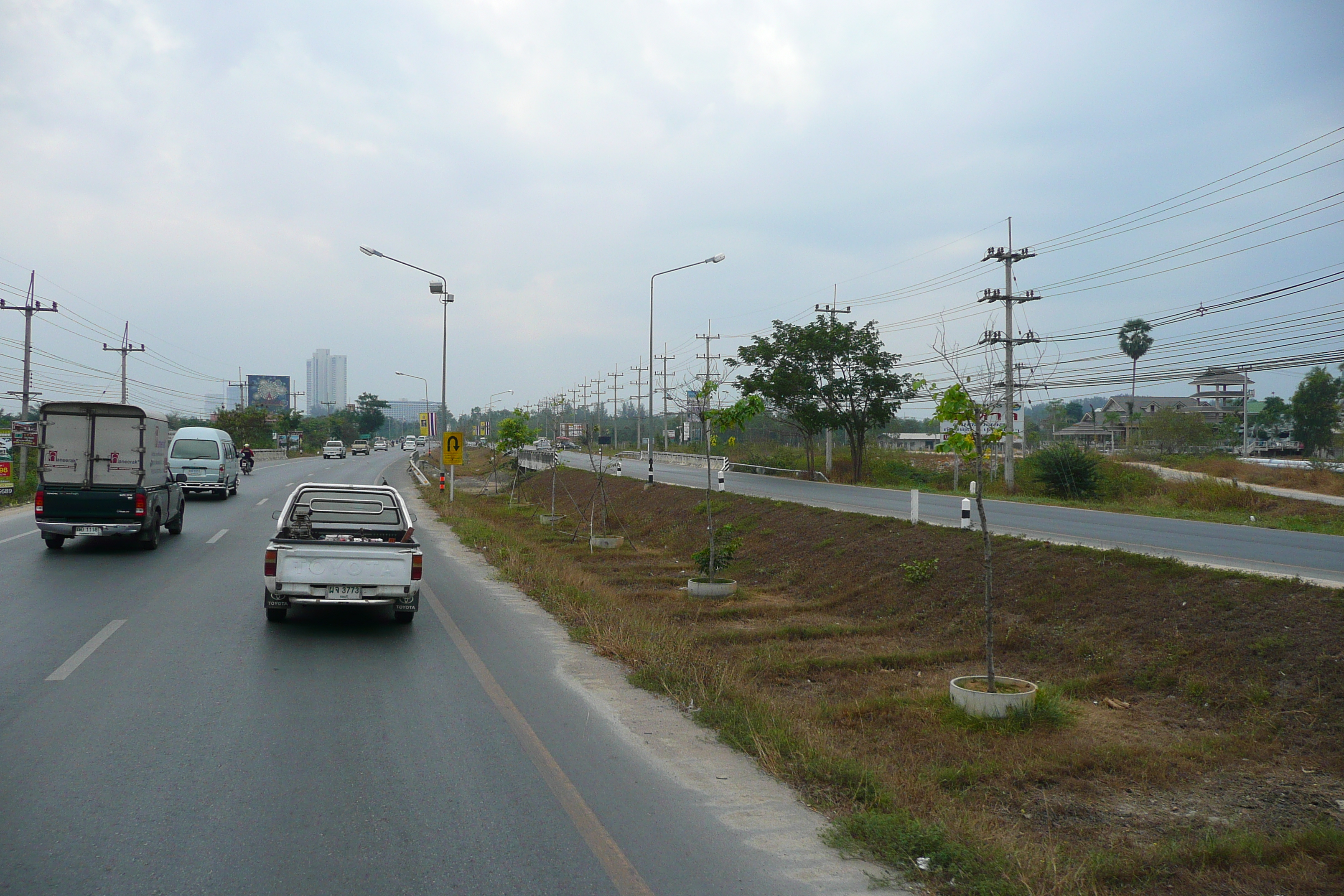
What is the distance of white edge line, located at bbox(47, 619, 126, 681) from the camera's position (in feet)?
24.0

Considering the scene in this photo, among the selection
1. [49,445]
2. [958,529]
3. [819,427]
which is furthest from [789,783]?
[819,427]

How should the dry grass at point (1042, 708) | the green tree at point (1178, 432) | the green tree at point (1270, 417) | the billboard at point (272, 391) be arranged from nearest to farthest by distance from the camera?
the dry grass at point (1042, 708) < the green tree at point (1178, 432) < the green tree at point (1270, 417) < the billboard at point (272, 391)

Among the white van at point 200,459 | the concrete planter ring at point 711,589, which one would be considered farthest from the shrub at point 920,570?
the white van at point 200,459

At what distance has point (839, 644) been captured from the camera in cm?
1145

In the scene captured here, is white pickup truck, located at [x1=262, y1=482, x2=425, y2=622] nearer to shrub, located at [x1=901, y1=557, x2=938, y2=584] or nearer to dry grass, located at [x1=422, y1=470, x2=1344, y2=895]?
dry grass, located at [x1=422, y1=470, x2=1344, y2=895]

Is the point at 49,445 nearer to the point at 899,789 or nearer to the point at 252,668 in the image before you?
the point at 252,668

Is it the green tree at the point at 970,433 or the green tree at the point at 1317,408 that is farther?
the green tree at the point at 1317,408

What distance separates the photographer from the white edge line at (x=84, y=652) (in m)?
7.30

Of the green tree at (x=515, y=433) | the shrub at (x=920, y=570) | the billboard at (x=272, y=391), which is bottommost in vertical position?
the shrub at (x=920, y=570)

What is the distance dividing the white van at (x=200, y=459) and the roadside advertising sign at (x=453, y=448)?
285 inches

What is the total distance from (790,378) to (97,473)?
30802 millimetres

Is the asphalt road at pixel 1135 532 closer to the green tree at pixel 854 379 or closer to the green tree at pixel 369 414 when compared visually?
the green tree at pixel 854 379

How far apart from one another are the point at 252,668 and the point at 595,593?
6078mm

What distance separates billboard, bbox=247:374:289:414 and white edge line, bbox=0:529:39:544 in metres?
103
